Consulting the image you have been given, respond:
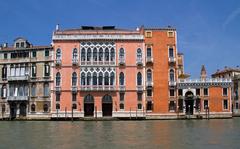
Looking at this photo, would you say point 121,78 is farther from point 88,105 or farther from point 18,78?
point 18,78

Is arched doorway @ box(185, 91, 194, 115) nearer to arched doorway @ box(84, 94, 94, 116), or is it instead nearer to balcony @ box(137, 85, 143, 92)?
balcony @ box(137, 85, 143, 92)

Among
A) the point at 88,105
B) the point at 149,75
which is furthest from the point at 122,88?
the point at 88,105

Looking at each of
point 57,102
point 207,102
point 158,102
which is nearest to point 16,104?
point 57,102

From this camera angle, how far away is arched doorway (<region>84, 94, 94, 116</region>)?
4791cm

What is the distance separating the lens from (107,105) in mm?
48219

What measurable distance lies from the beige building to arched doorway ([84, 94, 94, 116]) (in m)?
4.90

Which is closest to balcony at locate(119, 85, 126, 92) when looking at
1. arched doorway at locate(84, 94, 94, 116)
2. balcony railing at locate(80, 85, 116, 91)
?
balcony railing at locate(80, 85, 116, 91)

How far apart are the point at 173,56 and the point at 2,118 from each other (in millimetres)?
24644

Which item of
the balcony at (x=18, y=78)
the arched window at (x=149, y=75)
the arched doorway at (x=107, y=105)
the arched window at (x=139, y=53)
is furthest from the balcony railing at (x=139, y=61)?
the balcony at (x=18, y=78)

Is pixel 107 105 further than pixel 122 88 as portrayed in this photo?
Yes

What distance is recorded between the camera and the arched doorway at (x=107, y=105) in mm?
47969

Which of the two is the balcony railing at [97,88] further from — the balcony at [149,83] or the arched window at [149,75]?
the arched window at [149,75]

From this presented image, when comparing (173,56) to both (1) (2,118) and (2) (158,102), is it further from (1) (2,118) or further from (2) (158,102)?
(1) (2,118)

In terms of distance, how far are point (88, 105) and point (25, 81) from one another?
9.35 metres
